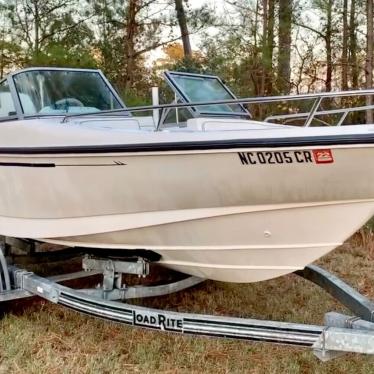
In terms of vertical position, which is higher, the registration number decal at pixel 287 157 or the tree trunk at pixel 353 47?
the tree trunk at pixel 353 47

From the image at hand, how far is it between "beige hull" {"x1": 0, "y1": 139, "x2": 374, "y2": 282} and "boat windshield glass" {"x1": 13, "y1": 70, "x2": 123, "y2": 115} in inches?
28.8

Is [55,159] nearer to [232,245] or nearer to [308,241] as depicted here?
[232,245]

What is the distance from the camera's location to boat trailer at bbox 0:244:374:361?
101 inches

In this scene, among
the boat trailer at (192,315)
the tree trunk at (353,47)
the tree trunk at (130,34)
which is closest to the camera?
the boat trailer at (192,315)

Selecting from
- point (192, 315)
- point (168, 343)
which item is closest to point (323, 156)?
point (192, 315)

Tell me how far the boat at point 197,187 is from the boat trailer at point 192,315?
0.75 ft

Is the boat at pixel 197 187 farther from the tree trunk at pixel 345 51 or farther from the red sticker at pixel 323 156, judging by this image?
the tree trunk at pixel 345 51

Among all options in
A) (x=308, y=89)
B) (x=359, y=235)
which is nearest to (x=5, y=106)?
(x=359, y=235)

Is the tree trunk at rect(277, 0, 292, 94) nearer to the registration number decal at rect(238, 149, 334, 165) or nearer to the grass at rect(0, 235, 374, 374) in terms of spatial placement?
the grass at rect(0, 235, 374, 374)

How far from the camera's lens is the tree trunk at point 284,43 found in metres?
8.58

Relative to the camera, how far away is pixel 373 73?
7746 mm

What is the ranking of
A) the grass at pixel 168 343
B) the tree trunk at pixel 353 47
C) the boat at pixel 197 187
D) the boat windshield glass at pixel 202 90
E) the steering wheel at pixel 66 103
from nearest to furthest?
1. the boat at pixel 197 187
2. the grass at pixel 168 343
3. the boat windshield glass at pixel 202 90
4. the steering wheel at pixel 66 103
5. the tree trunk at pixel 353 47

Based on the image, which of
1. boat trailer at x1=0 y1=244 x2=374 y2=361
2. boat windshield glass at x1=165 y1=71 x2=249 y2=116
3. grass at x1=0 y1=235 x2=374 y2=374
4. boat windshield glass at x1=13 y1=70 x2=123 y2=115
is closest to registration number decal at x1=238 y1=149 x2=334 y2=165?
boat trailer at x1=0 y1=244 x2=374 y2=361

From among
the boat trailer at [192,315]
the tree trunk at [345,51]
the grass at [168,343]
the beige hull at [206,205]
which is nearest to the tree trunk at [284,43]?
the tree trunk at [345,51]
